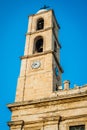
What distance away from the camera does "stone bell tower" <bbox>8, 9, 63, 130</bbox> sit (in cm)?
2673

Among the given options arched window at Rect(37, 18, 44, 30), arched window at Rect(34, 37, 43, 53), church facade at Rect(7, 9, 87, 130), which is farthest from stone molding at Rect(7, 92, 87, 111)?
arched window at Rect(37, 18, 44, 30)

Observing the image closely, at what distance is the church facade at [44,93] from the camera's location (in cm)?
2552

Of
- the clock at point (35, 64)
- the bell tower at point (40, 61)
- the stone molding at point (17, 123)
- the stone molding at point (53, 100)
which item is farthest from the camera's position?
the clock at point (35, 64)

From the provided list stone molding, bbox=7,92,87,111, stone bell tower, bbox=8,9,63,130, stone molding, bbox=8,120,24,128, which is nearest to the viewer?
stone molding, bbox=7,92,87,111

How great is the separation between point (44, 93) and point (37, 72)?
112 inches

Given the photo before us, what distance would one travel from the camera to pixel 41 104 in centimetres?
2689

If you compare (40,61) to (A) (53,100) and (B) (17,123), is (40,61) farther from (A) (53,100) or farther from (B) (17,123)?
(B) (17,123)

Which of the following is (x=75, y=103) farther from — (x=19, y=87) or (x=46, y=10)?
(x=46, y=10)

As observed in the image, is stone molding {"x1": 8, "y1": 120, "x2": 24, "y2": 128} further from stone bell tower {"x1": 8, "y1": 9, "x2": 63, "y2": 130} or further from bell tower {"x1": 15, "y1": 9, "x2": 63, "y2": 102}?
bell tower {"x1": 15, "y1": 9, "x2": 63, "y2": 102}

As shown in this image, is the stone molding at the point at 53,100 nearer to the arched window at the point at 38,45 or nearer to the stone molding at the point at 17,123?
the stone molding at the point at 17,123

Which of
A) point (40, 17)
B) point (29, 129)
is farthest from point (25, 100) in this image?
point (40, 17)

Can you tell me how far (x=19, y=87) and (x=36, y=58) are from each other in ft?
12.5

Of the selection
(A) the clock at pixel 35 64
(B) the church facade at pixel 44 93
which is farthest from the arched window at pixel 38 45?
(A) the clock at pixel 35 64

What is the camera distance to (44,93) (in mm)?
28328
